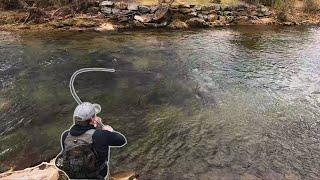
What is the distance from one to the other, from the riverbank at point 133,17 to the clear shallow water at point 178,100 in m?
2.16

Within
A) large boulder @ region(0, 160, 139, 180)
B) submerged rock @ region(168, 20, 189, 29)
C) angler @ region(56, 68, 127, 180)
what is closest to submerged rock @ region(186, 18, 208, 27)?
submerged rock @ region(168, 20, 189, 29)

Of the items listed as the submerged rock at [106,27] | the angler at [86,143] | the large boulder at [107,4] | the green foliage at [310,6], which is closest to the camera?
the angler at [86,143]

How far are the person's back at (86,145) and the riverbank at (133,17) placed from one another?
63.7 feet

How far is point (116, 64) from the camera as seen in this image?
17.7 meters

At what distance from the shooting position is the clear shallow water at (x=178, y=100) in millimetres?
9922

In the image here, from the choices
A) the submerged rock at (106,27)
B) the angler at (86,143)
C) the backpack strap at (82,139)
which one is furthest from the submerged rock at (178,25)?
the backpack strap at (82,139)

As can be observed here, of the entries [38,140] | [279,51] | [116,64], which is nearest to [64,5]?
[116,64]

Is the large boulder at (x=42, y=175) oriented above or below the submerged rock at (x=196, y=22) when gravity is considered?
below

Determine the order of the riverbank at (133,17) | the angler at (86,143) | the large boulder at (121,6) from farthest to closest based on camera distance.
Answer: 1. the large boulder at (121,6)
2. the riverbank at (133,17)
3. the angler at (86,143)

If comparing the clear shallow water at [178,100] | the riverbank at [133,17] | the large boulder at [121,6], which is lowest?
the clear shallow water at [178,100]

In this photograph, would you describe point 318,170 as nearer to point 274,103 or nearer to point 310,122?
point 310,122

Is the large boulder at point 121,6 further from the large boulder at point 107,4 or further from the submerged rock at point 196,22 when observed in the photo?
the submerged rock at point 196,22

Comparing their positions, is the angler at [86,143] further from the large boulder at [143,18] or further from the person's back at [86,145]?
the large boulder at [143,18]

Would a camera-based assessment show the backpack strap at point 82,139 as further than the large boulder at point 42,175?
No
